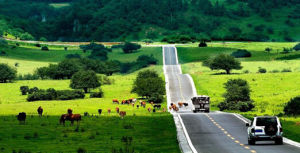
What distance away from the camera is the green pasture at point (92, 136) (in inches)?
1527

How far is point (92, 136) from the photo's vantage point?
1774 inches

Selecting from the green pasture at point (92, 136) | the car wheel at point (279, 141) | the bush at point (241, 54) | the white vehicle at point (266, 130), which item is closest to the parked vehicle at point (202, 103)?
the green pasture at point (92, 136)

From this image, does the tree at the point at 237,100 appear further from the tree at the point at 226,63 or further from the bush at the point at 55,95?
the tree at the point at 226,63

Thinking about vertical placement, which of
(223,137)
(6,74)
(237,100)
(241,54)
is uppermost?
(241,54)

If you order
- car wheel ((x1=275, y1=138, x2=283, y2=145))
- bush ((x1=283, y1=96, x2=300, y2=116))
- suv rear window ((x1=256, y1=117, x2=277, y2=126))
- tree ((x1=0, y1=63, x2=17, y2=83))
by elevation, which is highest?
tree ((x1=0, y1=63, x2=17, y2=83))

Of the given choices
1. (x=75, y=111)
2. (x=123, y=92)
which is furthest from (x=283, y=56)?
(x=75, y=111)

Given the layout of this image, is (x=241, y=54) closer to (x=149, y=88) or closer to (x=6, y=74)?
(x=6, y=74)

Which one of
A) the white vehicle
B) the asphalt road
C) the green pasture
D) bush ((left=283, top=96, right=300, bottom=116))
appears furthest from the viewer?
bush ((left=283, top=96, right=300, bottom=116))

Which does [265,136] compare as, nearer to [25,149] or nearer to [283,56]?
[25,149]

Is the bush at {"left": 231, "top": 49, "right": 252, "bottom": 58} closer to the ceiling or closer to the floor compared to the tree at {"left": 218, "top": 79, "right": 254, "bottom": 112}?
closer to the ceiling

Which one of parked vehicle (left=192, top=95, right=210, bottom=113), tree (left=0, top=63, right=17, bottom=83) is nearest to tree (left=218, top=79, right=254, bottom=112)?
parked vehicle (left=192, top=95, right=210, bottom=113)

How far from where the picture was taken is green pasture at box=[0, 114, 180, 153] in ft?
127

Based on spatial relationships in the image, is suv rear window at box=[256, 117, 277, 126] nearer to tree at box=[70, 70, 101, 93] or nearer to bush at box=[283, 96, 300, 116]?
bush at box=[283, 96, 300, 116]

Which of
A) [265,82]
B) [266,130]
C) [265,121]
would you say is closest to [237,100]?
[265,82]
